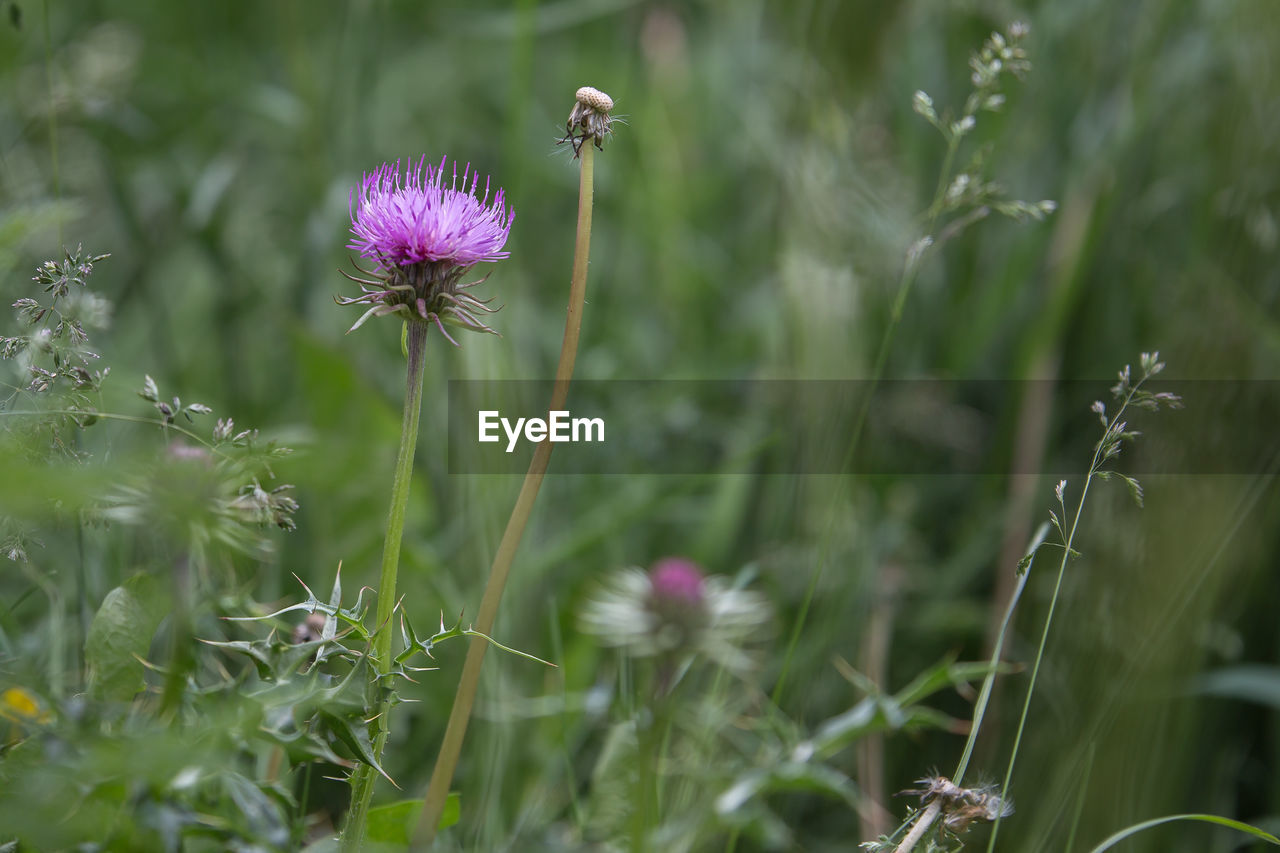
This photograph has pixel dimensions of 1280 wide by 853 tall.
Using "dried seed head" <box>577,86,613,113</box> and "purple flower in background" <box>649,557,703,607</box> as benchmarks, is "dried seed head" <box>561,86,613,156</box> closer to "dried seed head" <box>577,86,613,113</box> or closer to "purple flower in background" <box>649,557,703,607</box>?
"dried seed head" <box>577,86,613,113</box>

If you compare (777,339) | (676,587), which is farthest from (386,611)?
(777,339)

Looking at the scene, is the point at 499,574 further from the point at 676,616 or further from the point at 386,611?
the point at 676,616

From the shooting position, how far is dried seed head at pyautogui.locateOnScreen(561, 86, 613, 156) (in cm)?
89

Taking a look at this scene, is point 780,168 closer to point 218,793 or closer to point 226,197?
point 226,197

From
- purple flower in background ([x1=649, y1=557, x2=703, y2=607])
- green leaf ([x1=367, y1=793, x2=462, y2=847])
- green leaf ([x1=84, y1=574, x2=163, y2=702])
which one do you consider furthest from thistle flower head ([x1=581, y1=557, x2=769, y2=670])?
green leaf ([x1=84, y1=574, x2=163, y2=702])

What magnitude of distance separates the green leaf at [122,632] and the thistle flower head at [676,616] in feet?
1.70

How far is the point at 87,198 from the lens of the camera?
2533mm

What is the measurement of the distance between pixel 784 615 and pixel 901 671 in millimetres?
246

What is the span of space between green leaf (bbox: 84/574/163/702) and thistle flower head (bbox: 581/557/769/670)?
0.52 m

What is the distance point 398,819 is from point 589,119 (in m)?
0.69

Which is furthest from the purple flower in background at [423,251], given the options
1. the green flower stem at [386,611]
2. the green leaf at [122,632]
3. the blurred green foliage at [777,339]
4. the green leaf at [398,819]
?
the green leaf at [398,819]

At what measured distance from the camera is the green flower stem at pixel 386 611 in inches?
32.4

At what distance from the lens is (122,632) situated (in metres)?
0.84

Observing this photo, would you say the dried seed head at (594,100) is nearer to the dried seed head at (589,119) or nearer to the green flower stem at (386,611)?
the dried seed head at (589,119)
